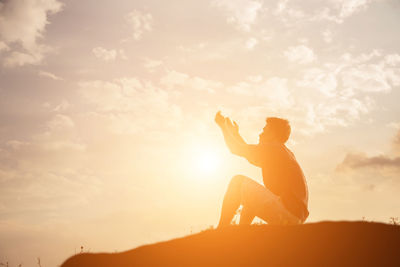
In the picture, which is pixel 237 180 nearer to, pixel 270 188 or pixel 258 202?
pixel 258 202

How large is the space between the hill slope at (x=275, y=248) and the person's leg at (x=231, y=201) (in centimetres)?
32

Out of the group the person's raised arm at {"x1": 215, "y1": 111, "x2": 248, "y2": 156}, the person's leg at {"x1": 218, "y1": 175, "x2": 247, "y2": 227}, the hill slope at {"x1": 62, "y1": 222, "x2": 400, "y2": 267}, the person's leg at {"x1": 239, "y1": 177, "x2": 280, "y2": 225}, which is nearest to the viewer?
the hill slope at {"x1": 62, "y1": 222, "x2": 400, "y2": 267}

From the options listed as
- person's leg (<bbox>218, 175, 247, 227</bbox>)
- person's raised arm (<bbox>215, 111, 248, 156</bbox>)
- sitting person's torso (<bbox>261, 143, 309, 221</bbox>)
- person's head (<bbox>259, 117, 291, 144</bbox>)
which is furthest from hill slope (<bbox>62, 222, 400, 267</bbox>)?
person's head (<bbox>259, 117, 291, 144</bbox>)

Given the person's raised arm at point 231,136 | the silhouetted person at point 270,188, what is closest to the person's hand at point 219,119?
the person's raised arm at point 231,136

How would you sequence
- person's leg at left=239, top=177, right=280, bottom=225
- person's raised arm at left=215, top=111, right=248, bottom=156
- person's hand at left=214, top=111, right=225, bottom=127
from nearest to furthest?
person's leg at left=239, top=177, right=280, bottom=225, person's raised arm at left=215, top=111, right=248, bottom=156, person's hand at left=214, top=111, right=225, bottom=127

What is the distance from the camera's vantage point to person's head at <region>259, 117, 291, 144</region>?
9.48m

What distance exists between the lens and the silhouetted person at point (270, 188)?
28.5 feet

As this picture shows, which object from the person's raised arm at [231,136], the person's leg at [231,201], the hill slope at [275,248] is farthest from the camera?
the person's raised arm at [231,136]

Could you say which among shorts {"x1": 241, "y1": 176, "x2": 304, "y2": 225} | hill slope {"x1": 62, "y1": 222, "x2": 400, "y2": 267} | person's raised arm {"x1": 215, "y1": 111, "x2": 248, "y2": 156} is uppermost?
person's raised arm {"x1": 215, "y1": 111, "x2": 248, "y2": 156}

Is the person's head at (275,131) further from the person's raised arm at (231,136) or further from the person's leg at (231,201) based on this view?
the person's leg at (231,201)

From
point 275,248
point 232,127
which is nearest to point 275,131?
point 232,127

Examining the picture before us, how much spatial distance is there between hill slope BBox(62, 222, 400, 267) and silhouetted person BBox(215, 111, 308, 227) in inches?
14.6

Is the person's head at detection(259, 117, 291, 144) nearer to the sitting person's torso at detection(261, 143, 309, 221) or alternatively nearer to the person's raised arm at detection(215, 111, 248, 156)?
the sitting person's torso at detection(261, 143, 309, 221)

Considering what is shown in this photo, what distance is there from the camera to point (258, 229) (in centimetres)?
843
